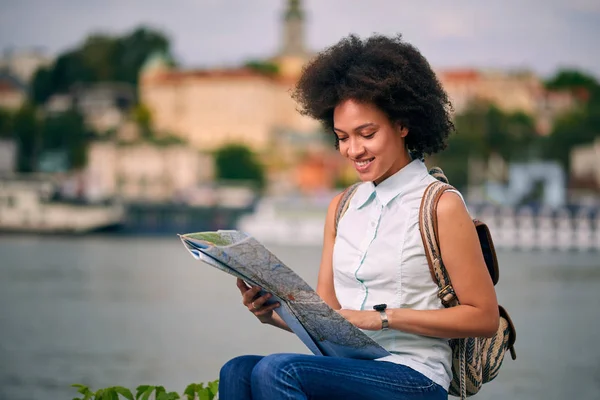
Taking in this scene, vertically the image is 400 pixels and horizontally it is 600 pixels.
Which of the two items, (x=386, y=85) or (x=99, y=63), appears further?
(x=99, y=63)

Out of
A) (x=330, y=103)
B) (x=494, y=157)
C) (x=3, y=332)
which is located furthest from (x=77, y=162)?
(x=330, y=103)

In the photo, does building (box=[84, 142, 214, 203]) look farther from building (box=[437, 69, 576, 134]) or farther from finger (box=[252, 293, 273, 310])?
→ finger (box=[252, 293, 273, 310])

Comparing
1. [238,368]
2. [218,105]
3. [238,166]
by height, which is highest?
[238,368]

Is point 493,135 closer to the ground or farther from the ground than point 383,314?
closer to the ground

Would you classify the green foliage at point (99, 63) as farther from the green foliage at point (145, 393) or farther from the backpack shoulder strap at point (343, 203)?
the backpack shoulder strap at point (343, 203)

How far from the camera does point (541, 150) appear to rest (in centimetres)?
5866

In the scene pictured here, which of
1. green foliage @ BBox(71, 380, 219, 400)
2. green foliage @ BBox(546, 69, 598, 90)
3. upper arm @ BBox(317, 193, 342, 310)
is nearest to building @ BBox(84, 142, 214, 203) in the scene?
green foliage @ BBox(546, 69, 598, 90)

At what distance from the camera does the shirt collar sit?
204cm

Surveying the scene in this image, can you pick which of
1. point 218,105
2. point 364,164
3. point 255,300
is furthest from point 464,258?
point 218,105

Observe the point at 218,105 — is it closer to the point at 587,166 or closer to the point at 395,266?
the point at 587,166

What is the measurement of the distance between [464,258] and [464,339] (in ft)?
0.58

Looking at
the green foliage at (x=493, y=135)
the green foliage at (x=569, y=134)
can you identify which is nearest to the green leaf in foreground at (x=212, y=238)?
the green foliage at (x=493, y=135)

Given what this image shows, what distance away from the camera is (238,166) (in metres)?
66.6

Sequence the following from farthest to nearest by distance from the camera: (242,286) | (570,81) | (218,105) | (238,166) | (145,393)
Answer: (570,81) → (218,105) → (238,166) → (145,393) → (242,286)
